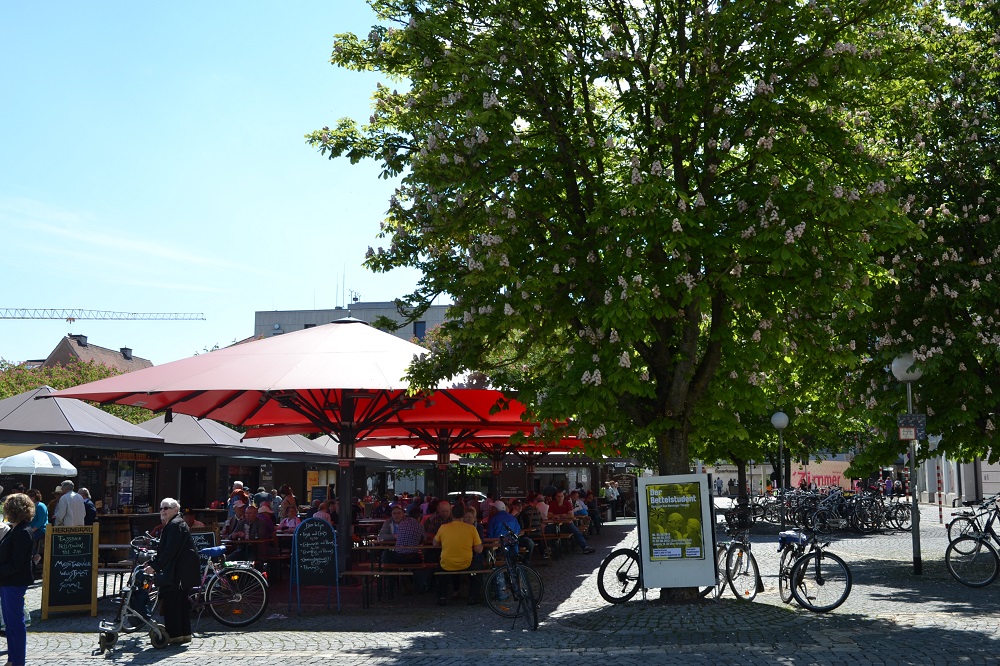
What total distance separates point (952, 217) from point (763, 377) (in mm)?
6134

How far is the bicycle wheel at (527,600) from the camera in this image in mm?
11445

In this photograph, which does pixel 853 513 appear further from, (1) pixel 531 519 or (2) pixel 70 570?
(2) pixel 70 570

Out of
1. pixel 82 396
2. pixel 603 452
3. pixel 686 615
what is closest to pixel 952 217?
pixel 603 452

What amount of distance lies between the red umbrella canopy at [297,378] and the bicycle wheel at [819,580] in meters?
5.41

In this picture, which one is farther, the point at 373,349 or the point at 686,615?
the point at 373,349

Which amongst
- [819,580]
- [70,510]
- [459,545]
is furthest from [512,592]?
[70,510]

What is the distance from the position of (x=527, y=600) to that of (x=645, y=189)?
4916mm

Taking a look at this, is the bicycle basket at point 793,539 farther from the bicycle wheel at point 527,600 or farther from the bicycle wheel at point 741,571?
the bicycle wheel at point 527,600

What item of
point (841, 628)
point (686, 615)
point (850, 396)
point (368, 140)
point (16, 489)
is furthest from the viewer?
point (16, 489)

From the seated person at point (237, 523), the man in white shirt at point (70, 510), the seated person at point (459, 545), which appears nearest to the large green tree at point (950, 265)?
the seated person at point (459, 545)

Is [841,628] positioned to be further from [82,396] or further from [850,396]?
[82,396]

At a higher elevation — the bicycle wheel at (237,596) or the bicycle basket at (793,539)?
the bicycle basket at (793,539)

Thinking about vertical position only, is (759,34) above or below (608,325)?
above

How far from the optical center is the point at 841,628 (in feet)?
35.9
